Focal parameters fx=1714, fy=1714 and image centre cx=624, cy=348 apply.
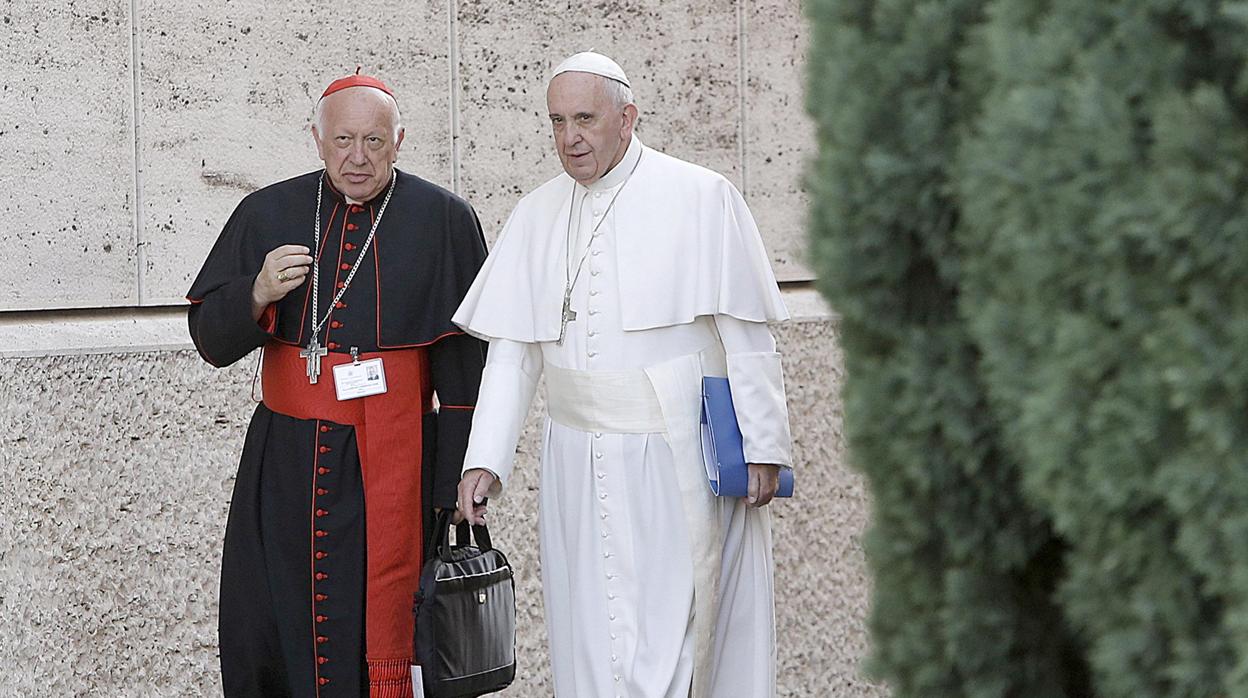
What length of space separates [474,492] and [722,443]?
1.96 feet

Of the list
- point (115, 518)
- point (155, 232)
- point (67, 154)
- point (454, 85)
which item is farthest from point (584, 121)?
point (115, 518)

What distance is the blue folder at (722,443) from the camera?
393 cm

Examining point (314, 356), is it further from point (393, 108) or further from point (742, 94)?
point (742, 94)

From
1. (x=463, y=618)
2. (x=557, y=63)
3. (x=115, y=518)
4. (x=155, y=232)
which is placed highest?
(x=557, y=63)

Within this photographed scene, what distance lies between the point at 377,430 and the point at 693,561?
0.84 meters

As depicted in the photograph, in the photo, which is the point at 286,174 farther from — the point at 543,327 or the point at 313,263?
the point at 543,327

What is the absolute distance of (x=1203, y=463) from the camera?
1.50 meters

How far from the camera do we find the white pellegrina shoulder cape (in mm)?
4008

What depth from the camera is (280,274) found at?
4.09 m

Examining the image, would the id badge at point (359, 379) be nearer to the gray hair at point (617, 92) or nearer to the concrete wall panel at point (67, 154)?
the gray hair at point (617, 92)

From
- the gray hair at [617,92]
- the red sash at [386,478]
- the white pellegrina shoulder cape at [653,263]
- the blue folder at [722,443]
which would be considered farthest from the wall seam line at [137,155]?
the blue folder at [722,443]

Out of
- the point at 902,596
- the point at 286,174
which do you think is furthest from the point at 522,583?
the point at 902,596

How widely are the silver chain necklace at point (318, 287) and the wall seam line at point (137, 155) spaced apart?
1.07 meters

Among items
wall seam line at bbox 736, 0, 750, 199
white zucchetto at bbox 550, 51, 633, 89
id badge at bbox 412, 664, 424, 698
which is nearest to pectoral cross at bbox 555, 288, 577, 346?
white zucchetto at bbox 550, 51, 633, 89
